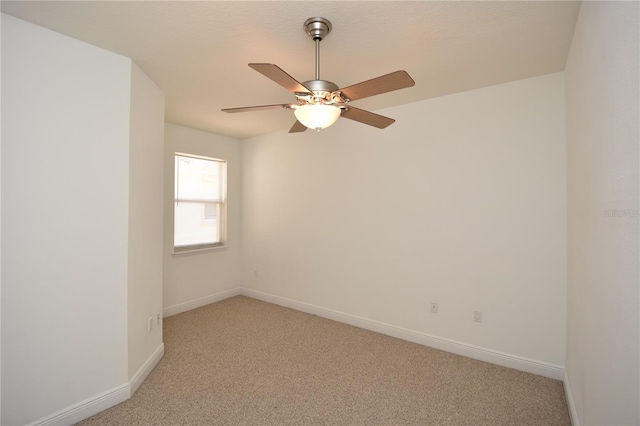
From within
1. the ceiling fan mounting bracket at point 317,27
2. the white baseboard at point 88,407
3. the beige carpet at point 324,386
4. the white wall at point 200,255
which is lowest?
the beige carpet at point 324,386

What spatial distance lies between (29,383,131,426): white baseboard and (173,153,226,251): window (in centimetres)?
220

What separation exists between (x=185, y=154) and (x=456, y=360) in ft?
13.4

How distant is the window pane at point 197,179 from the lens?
167 inches

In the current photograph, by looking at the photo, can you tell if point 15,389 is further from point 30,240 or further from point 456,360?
point 456,360

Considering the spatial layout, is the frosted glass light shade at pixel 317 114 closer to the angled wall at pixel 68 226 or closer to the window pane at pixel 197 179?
the angled wall at pixel 68 226

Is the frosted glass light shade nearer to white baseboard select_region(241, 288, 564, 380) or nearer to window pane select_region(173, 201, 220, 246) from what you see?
white baseboard select_region(241, 288, 564, 380)

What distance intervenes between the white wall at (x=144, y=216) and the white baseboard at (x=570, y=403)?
3061mm

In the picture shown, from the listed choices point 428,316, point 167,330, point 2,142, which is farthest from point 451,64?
point 167,330

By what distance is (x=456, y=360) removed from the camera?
9.29 ft

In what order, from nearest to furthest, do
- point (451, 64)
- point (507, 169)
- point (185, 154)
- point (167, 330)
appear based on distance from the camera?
1. point (451, 64)
2. point (507, 169)
3. point (167, 330)
4. point (185, 154)

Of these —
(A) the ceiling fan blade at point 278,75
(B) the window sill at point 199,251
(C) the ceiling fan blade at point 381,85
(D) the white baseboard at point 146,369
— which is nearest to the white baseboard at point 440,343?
(B) the window sill at point 199,251

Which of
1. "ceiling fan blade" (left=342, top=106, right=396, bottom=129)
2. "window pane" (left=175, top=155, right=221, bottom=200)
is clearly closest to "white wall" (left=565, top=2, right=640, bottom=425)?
"ceiling fan blade" (left=342, top=106, right=396, bottom=129)

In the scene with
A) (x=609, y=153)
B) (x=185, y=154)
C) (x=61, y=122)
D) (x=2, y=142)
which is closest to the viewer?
(x=609, y=153)

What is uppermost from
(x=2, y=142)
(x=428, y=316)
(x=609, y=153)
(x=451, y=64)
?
(x=451, y=64)
